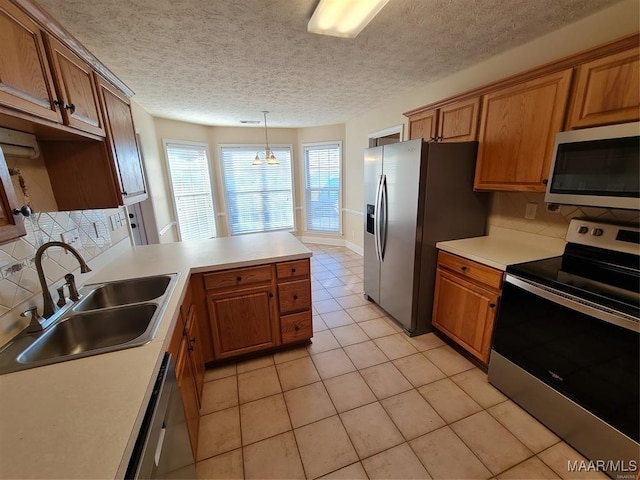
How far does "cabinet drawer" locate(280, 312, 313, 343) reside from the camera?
2.19m

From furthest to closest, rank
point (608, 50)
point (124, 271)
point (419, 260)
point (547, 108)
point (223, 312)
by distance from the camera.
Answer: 1. point (419, 260)
2. point (223, 312)
3. point (124, 271)
4. point (547, 108)
5. point (608, 50)

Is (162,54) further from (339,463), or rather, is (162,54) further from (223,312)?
(339,463)

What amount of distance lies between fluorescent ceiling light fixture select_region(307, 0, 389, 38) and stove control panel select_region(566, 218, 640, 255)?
1767mm

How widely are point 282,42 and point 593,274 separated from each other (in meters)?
2.45

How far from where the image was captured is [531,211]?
206 cm

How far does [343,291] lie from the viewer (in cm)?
342

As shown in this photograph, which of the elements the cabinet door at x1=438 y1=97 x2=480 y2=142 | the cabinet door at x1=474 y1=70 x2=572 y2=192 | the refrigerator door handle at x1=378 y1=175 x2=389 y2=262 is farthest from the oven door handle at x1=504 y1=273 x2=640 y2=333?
the cabinet door at x1=438 y1=97 x2=480 y2=142

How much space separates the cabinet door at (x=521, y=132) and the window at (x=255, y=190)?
3.98m

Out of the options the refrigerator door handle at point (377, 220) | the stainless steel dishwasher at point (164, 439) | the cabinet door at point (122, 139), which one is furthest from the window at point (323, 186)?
the stainless steel dishwasher at point (164, 439)

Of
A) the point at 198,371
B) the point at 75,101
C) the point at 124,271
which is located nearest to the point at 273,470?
the point at 198,371

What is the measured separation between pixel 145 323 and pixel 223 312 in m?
0.63

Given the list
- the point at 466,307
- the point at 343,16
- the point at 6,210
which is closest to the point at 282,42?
the point at 343,16

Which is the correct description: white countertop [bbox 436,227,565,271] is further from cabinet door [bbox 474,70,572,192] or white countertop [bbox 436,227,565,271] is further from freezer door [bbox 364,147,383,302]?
freezer door [bbox 364,147,383,302]

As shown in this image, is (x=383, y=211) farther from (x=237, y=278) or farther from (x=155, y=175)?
(x=155, y=175)
